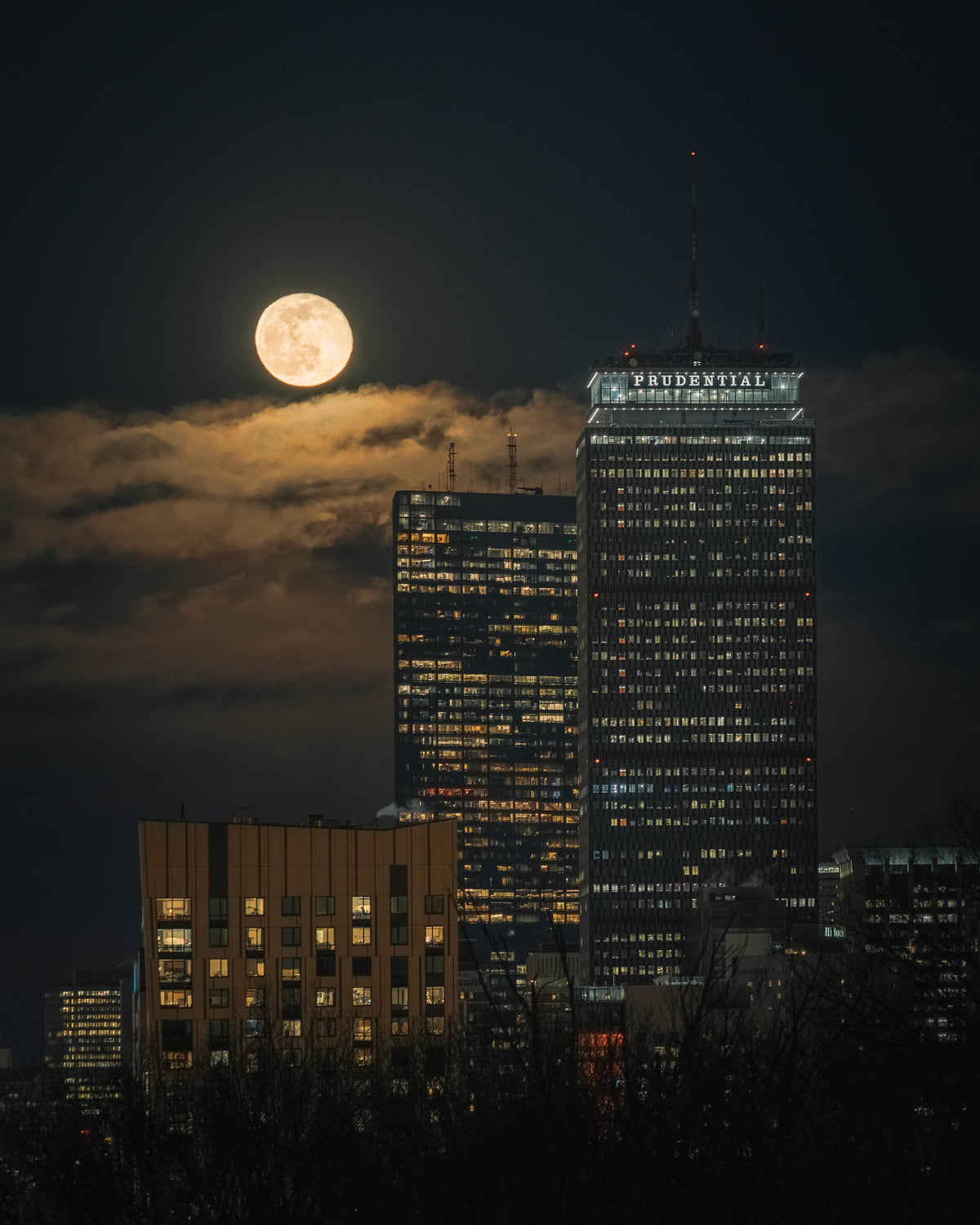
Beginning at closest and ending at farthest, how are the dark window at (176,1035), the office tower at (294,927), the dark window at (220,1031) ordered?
the dark window at (220,1031) < the dark window at (176,1035) < the office tower at (294,927)

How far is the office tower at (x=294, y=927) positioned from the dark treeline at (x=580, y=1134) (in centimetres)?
3433

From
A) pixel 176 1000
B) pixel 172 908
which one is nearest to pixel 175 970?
pixel 176 1000

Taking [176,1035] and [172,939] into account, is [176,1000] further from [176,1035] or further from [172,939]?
[172,939]

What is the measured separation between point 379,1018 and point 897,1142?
266 ft

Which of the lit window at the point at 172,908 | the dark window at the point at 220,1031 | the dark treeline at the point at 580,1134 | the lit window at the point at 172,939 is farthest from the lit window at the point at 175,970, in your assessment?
the dark treeline at the point at 580,1134

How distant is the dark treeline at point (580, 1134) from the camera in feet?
92.9

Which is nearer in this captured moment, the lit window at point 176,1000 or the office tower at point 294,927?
the office tower at point 294,927

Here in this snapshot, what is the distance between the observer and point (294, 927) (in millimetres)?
116062

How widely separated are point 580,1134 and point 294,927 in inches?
3423

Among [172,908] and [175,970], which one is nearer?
[172,908]

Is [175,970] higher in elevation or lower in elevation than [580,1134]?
lower

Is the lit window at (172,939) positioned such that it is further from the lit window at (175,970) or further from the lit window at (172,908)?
the lit window at (172,908)

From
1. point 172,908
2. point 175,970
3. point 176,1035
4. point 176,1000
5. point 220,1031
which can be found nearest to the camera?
point 220,1031

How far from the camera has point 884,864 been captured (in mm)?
192375
